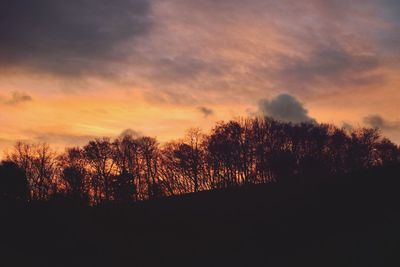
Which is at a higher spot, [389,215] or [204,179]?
[204,179]

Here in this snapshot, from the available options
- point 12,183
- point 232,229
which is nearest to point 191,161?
point 12,183

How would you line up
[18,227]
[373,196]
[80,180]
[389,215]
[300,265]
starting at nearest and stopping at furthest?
[300,265] < [389,215] < [373,196] < [18,227] < [80,180]

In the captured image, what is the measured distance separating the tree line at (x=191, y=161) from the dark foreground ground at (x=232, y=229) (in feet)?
169

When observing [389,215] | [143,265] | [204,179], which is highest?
[204,179]

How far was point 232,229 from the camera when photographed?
24.9 meters

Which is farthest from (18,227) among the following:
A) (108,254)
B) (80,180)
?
(80,180)

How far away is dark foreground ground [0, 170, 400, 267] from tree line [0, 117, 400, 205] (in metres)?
51.4

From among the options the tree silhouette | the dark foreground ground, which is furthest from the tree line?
the dark foreground ground

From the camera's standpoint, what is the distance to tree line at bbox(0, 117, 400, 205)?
84250 millimetres

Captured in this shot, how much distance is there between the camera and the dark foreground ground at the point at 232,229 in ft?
66.8

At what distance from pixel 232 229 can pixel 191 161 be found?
64.4 m

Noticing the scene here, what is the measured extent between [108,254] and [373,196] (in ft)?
53.4

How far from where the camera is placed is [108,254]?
992 inches

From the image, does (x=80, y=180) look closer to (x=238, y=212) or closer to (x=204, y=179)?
(x=204, y=179)
